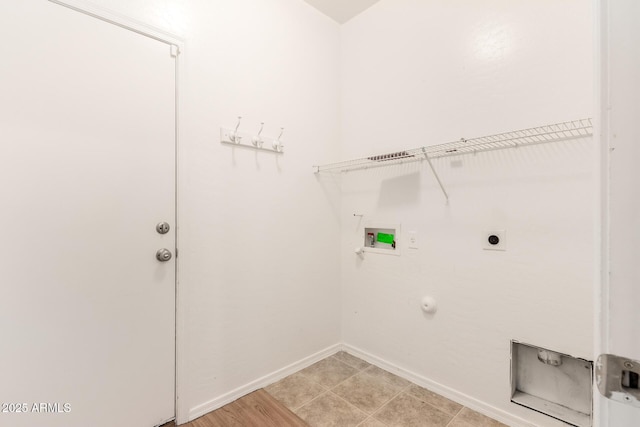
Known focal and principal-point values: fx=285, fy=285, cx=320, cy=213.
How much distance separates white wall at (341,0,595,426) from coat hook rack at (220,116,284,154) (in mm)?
684

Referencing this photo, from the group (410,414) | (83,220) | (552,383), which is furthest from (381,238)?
(83,220)

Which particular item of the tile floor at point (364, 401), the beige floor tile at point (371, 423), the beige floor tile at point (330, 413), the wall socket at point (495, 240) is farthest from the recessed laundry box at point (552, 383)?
the beige floor tile at point (330, 413)

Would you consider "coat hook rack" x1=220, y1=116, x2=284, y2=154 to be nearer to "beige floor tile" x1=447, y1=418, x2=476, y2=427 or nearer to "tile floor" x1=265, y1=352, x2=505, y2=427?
"tile floor" x1=265, y1=352, x2=505, y2=427

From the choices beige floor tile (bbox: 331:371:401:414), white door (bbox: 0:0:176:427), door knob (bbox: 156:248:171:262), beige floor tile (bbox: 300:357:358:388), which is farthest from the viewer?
beige floor tile (bbox: 300:357:358:388)

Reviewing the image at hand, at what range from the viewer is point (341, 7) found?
2277 mm

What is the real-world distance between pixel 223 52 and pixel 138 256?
128 cm

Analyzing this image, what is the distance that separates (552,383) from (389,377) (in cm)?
93

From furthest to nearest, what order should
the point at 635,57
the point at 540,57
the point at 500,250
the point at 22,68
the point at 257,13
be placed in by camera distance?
the point at 257,13, the point at 500,250, the point at 540,57, the point at 22,68, the point at 635,57

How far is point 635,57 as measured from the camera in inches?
13.7

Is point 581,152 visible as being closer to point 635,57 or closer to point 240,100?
point 635,57

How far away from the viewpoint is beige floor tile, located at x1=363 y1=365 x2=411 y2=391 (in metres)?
1.92

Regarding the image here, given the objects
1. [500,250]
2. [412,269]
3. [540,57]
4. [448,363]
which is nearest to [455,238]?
[500,250]

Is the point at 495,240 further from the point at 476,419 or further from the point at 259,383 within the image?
the point at 259,383

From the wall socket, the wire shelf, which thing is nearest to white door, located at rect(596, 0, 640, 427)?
the wire shelf
